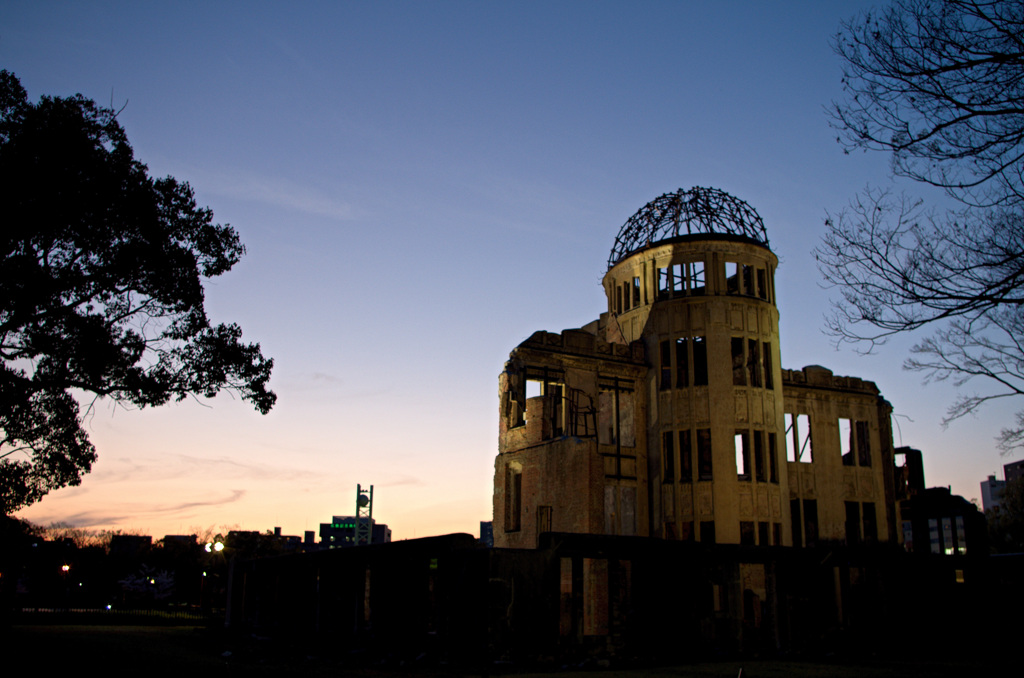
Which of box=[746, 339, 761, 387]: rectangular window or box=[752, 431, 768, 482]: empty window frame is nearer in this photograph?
box=[752, 431, 768, 482]: empty window frame

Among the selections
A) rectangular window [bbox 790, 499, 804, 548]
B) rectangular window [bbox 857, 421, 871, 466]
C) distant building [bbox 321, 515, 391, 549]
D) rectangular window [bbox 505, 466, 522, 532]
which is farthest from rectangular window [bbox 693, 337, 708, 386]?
distant building [bbox 321, 515, 391, 549]

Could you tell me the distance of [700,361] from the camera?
31.2 metres

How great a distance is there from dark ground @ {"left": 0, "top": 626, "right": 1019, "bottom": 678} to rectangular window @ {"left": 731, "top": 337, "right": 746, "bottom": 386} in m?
12.3

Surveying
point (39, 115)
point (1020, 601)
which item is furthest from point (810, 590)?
point (39, 115)

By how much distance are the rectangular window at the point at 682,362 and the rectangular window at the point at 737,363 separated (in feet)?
5.95

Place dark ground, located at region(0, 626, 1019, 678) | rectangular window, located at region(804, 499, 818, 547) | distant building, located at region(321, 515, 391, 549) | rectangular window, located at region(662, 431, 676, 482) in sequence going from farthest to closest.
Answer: distant building, located at region(321, 515, 391, 549), rectangular window, located at region(804, 499, 818, 547), rectangular window, located at region(662, 431, 676, 482), dark ground, located at region(0, 626, 1019, 678)

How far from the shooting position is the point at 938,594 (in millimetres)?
20719

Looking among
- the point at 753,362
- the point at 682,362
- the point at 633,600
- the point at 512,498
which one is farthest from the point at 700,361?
the point at 633,600

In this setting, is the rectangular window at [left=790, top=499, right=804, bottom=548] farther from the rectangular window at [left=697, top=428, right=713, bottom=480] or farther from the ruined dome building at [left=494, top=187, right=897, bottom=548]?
the rectangular window at [left=697, top=428, right=713, bottom=480]

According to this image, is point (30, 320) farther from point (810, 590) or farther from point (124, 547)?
point (124, 547)

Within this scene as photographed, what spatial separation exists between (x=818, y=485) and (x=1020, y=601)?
11122 millimetres

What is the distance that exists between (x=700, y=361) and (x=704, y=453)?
3.74m

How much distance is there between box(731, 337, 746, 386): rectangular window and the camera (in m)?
30.5

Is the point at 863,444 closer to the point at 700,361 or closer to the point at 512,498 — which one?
the point at 700,361
